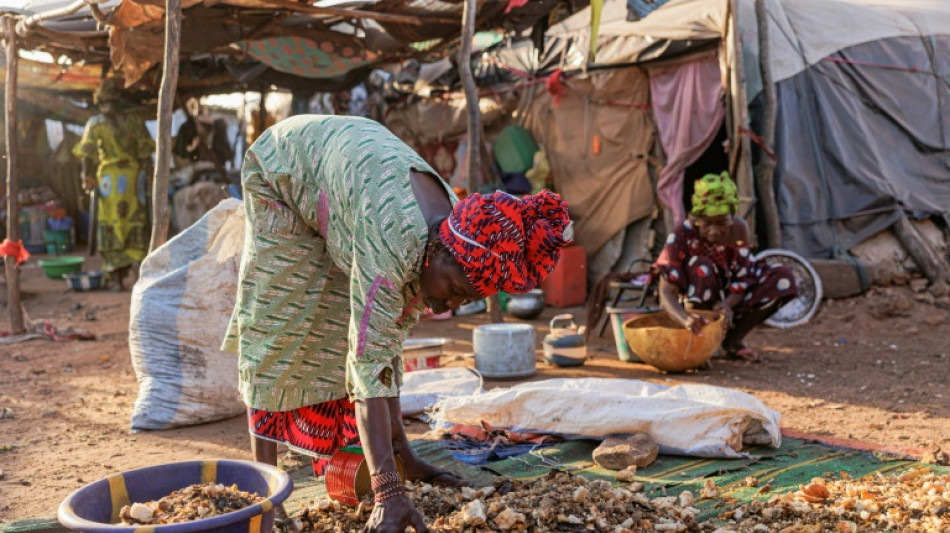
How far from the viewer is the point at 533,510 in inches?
99.3

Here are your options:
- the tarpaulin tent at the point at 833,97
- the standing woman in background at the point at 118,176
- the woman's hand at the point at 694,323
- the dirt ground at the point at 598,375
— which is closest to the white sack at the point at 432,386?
the dirt ground at the point at 598,375

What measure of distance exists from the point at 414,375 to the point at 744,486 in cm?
199

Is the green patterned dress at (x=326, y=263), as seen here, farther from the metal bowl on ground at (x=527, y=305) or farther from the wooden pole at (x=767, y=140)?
the wooden pole at (x=767, y=140)

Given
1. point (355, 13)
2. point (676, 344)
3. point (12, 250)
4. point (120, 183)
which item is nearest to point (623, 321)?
point (676, 344)

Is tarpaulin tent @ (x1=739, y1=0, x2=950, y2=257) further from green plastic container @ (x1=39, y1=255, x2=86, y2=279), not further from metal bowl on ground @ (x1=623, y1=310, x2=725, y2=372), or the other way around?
green plastic container @ (x1=39, y1=255, x2=86, y2=279)

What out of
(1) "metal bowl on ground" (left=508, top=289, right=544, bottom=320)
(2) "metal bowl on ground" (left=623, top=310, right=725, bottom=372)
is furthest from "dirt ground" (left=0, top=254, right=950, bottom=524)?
(1) "metal bowl on ground" (left=508, top=289, right=544, bottom=320)

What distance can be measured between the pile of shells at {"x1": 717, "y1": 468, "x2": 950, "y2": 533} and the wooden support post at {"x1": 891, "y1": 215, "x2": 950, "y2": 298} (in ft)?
17.6

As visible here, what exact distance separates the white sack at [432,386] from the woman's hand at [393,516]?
1911 millimetres

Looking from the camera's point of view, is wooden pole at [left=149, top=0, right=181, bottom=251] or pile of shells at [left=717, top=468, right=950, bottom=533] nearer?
pile of shells at [left=717, top=468, right=950, bottom=533]

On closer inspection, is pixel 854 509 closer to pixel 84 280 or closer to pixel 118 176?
pixel 118 176

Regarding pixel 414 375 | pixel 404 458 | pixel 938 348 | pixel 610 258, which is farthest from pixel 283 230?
pixel 610 258

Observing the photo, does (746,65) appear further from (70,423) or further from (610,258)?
(70,423)

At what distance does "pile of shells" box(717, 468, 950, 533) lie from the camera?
7.98 feet

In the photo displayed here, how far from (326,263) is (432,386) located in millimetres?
1921
